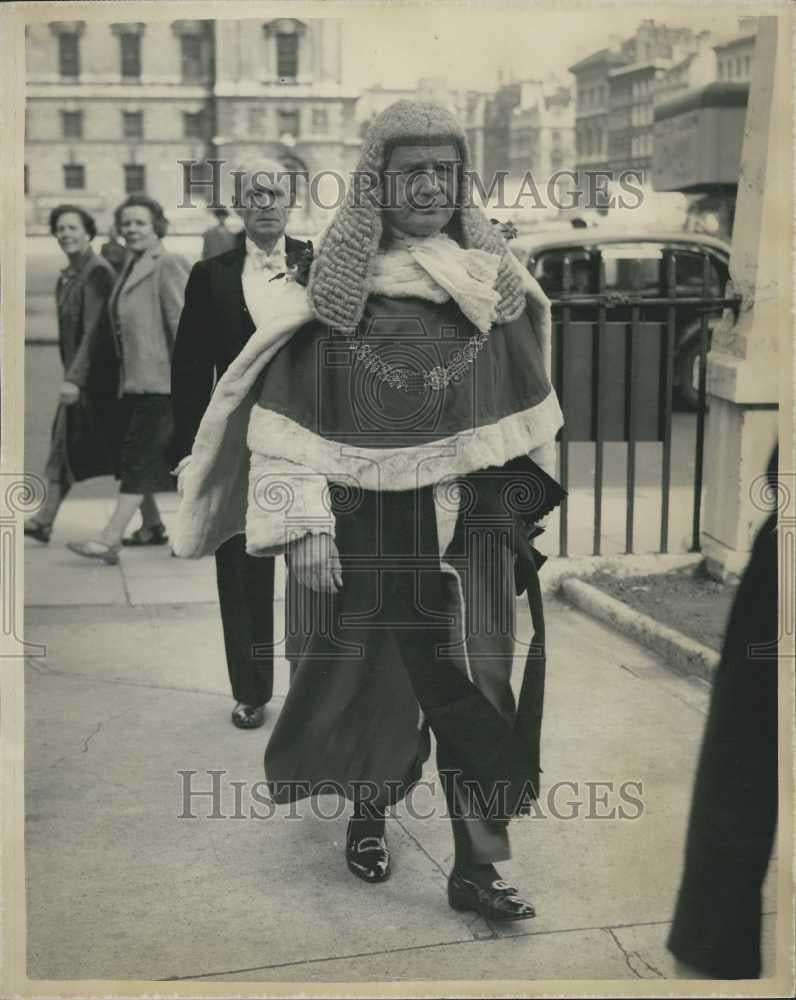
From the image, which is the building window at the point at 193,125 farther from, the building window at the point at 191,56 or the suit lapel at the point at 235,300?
the suit lapel at the point at 235,300

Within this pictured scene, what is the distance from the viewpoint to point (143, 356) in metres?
6.46

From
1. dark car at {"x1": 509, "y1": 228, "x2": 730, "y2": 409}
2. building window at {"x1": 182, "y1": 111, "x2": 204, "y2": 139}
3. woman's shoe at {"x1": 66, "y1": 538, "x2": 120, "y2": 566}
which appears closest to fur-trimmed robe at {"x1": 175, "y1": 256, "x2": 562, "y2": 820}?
building window at {"x1": 182, "y1": 111, "x2": 204, "y2": 139}

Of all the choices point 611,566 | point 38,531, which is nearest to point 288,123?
point 611,566

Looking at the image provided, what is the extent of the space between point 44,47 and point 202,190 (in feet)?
1.93

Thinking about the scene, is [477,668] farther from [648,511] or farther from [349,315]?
[648,511]

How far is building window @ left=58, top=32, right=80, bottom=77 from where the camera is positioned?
395cm

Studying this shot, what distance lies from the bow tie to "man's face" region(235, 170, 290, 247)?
0.11ft

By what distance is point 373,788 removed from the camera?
407 cm

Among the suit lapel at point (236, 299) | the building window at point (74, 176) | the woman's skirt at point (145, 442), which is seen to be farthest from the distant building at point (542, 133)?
the woman's skirt at point (145, 442)

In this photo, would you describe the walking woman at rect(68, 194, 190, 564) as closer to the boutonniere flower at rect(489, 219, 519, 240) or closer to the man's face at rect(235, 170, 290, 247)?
the man's face at rect(235, 170, 290, 247)

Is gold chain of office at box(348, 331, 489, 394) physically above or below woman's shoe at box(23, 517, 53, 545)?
above

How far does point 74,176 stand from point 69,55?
502 mm

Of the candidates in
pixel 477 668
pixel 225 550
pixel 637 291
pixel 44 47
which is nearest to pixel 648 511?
pixel 637 291

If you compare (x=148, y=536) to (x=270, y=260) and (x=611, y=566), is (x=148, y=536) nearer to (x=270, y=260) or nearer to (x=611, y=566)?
(x=611, y=566)
